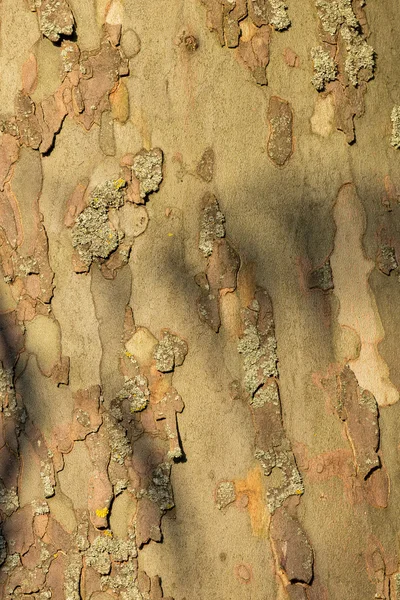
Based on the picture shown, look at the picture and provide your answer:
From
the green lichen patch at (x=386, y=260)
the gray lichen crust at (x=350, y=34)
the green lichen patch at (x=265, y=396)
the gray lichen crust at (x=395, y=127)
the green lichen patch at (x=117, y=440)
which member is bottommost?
the green lichen patch at (x=117, y=440)

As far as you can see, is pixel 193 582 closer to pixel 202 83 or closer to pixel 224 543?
pixel 224 543

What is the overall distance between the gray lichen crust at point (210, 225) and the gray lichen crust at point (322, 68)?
0.35 m

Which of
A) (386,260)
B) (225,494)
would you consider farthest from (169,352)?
(386,260)

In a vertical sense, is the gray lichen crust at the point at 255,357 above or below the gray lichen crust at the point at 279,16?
below

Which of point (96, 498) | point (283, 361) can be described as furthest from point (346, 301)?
point (96, 498)

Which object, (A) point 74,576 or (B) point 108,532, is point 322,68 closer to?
(B) point 108,532

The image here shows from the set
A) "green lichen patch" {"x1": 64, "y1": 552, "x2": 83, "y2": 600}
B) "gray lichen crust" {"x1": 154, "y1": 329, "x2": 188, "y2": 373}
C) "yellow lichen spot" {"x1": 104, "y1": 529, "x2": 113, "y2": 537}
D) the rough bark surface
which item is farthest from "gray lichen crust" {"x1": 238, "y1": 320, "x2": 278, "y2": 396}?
"green lichen patch" {"x1": 64, "y1": 552, "x2": 83, "y2": 600}

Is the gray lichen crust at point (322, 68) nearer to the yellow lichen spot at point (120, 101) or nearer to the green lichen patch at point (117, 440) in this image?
the yellow lichen spot at point (120, 101)

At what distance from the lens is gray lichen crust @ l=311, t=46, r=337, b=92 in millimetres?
1621

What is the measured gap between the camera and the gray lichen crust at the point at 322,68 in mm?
1621

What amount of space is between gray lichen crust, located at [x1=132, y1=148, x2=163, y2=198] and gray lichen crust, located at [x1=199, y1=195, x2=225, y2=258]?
126 mm

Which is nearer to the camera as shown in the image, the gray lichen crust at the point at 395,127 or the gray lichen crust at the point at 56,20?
the gray lichen crust at the point at 56,20

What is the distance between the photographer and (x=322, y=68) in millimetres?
1624

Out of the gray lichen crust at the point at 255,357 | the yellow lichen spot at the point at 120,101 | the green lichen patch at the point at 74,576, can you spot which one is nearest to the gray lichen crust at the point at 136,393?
the gray lichen crust at the point at 255,357
